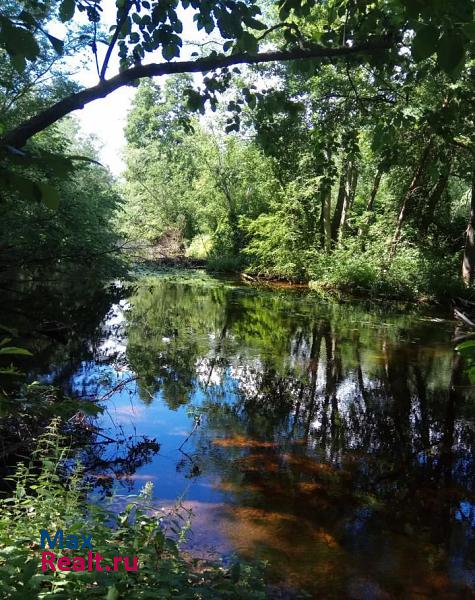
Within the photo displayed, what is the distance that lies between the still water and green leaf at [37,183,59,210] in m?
3.39

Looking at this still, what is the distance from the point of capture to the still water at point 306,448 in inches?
152

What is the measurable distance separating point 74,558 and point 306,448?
12.4 ft

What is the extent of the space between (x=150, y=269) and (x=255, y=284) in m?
7.31

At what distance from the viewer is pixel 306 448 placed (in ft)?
19.1

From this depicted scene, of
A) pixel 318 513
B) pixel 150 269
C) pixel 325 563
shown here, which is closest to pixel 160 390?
pixel 318 513

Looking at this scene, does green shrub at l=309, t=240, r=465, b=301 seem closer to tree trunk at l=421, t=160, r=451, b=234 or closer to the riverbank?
the riverbank

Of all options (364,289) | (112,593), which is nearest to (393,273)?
(364,289)

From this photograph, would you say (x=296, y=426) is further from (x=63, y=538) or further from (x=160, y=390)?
(x=63, y=538)

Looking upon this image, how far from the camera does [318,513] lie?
445 cm

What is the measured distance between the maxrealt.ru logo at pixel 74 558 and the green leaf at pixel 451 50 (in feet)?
8.63

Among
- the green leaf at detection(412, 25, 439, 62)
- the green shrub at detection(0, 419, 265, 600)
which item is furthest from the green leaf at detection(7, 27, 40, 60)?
the green shrub at detection(0, 419, 265, 600)

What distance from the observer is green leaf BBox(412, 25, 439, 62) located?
4.42 ft

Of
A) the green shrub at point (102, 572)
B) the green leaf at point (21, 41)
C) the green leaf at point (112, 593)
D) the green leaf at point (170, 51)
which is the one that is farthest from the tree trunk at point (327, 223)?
the green leaf at point (21, 41)

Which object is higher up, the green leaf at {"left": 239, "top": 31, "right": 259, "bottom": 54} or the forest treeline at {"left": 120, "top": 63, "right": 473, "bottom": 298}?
the forest treeline at {"left": 120, "top": 63, "right": 473, "bottom": 298}
